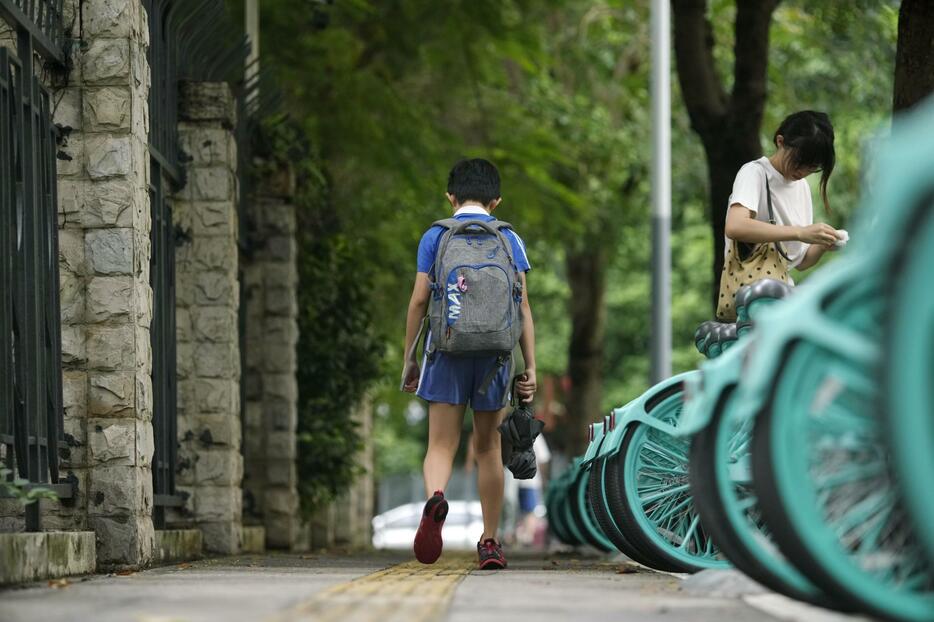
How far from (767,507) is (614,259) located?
20.0 meters

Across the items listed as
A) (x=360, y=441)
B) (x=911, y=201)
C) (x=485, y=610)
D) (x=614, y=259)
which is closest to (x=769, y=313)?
(x=911, y=201)

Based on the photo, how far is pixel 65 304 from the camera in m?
8.01

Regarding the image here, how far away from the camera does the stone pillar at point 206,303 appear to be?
1090 cm

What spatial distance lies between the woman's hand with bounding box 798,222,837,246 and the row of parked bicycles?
149cm

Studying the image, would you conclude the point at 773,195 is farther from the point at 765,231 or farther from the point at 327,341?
the point at 327,341

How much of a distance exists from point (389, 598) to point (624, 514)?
6.53 feet

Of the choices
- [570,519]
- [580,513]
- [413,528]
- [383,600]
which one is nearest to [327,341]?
[570,519]

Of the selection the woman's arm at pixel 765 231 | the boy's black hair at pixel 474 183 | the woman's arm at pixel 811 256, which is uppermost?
the boy's black hair at pixel 474 183

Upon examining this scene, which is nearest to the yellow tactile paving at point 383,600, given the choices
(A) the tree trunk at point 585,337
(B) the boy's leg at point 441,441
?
(B) the boy's leg at point 441,441

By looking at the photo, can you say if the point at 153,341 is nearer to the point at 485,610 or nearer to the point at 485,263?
the point at 485,263

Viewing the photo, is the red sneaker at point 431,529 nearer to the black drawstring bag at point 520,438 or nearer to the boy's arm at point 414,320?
the black drawstring bag at point 520,438

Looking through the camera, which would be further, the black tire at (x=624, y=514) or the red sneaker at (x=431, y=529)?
the red sneaker at (x=431, y=529)

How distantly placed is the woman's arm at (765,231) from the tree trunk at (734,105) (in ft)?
20.2

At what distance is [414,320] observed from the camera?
26.3ft
